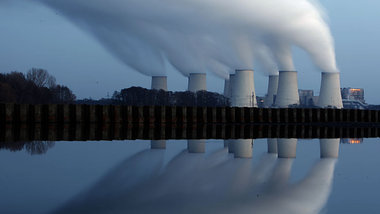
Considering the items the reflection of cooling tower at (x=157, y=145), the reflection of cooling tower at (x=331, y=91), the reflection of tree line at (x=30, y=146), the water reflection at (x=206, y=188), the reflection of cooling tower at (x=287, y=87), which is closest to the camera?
the water reflection at (x=206, y=188)

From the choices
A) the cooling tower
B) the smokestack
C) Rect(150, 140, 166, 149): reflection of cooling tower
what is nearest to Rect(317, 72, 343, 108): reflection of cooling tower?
the smokestack

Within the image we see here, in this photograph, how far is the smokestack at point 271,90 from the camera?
149 feet

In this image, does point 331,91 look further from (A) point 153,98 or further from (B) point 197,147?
(B) point 197,147

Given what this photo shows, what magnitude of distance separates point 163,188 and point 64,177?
128cm

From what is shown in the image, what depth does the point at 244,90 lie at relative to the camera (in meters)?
37.8

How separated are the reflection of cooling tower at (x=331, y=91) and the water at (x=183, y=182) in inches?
1211

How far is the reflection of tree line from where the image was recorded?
27.8 ft

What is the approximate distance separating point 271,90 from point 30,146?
38303 millimetres

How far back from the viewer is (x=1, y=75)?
40625 millimetres

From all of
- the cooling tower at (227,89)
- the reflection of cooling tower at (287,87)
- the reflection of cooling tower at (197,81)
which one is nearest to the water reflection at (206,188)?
the reflection of cooling tower at (287,87)

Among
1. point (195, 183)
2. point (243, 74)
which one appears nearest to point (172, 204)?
point (195, 183)

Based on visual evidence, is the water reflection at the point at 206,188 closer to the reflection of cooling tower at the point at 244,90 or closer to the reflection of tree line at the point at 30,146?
the reflection of tree line at the point at 30,146

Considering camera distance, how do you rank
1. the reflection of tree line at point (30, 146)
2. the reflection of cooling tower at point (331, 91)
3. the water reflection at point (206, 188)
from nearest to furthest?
1. the water reflection at point (206, 188)
2. the reflection of tree line at point (30, 146)
3. the reflection of cooling tower at point (331, 91)

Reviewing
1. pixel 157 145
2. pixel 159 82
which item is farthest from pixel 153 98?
pixel 157 145
